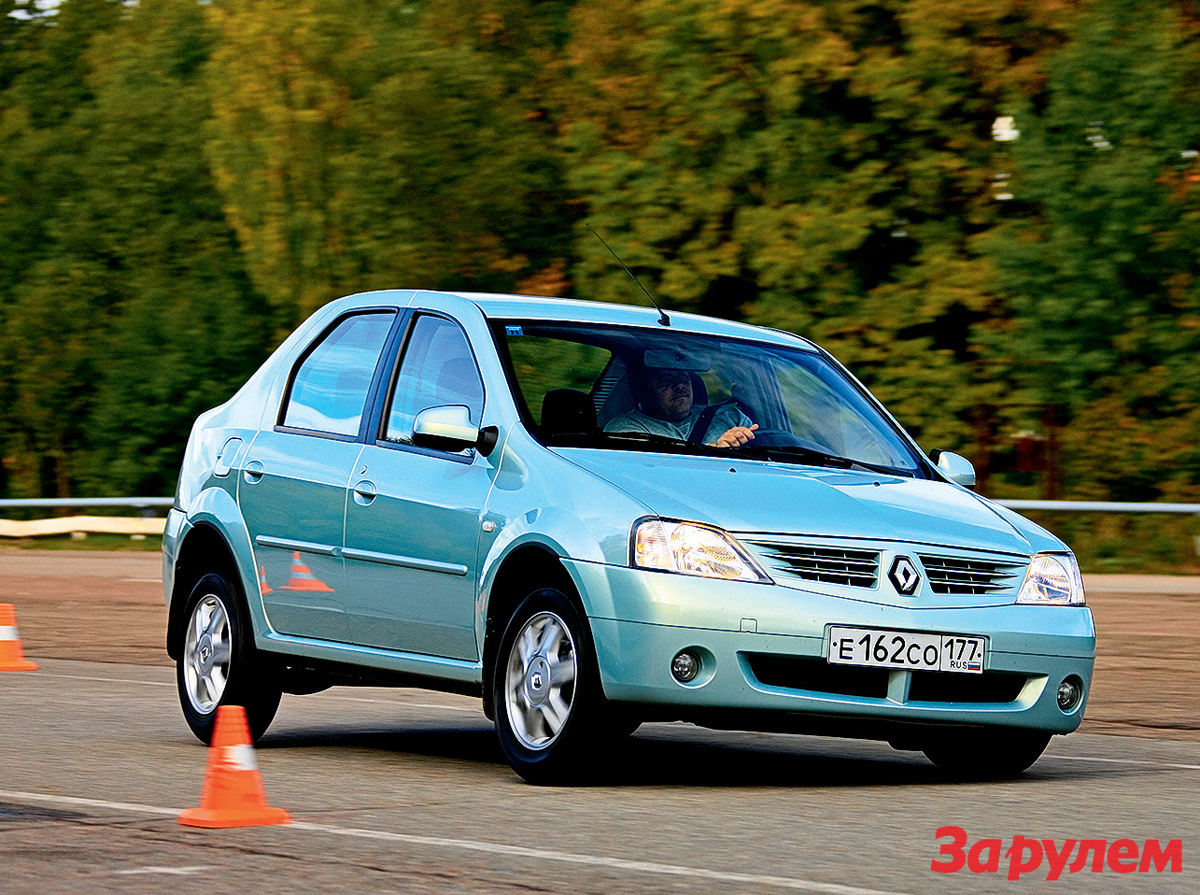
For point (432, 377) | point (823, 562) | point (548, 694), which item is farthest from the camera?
point (432, 377)

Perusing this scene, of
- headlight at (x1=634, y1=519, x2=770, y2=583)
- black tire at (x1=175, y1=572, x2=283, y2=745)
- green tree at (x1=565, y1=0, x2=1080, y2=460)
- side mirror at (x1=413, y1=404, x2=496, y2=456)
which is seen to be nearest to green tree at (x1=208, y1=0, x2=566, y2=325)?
green tree at (x1=565, y1=0, x2=1080, y2=460)

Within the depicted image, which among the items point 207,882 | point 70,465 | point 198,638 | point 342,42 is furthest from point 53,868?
point 70,465

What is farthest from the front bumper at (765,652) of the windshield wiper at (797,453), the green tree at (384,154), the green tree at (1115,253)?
the green tree at (384,154)

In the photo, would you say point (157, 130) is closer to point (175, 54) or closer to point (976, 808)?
point (175, 54)

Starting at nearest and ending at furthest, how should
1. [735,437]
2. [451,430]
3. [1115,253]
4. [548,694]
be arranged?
[548,694] < [451,430] < [735,437] < [1115,253]

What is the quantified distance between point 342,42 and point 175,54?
17.9 m

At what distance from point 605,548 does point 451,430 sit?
98cm

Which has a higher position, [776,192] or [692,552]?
[776,192]

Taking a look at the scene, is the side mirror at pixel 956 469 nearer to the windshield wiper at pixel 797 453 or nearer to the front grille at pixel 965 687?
the windshield wiper at pixel 797 453

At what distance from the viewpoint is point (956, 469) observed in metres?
9.16

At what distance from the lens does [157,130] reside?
2149 inches

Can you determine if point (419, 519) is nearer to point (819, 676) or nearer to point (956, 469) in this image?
point (819, 676)

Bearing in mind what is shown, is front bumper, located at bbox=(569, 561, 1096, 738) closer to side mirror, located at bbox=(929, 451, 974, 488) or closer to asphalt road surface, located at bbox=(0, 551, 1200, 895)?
asphalt road surface, located at bbox=(0, 551, 1200, 895)

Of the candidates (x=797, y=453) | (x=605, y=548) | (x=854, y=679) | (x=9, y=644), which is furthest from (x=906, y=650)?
(x=9, y=644)
